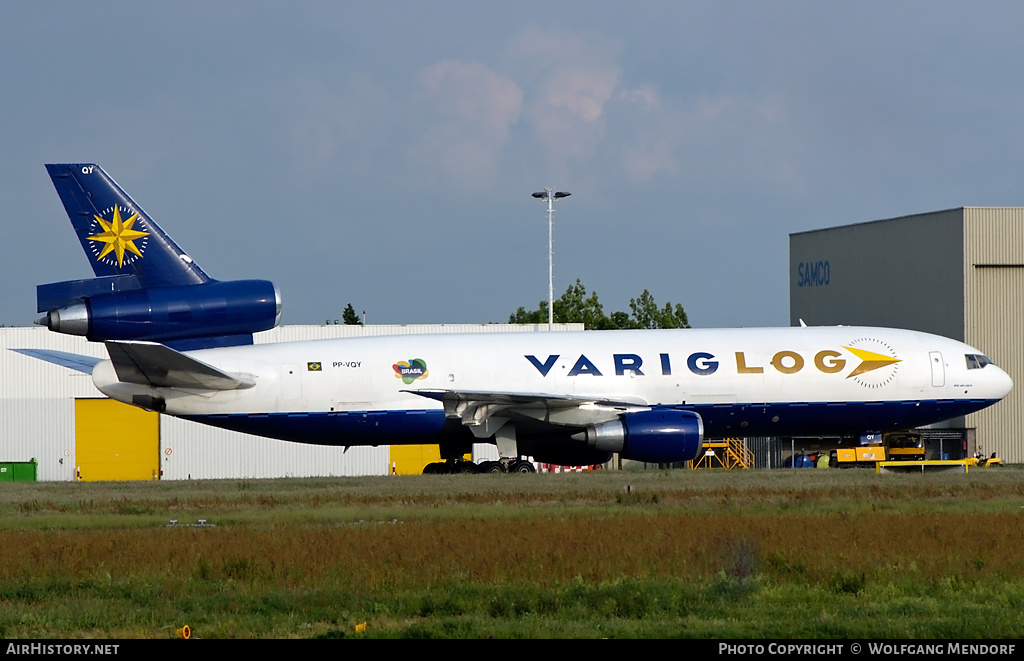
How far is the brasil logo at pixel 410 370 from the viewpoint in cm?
3406

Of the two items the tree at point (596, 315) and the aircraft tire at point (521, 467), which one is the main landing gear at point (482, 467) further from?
the tree at point (596, 315)

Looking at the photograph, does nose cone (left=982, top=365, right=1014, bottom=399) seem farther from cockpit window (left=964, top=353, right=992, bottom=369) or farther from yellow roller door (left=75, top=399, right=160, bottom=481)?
yellow roller door (left=75, top=399, right=160, bottom=481)

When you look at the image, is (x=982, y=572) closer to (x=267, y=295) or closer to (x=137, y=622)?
(x=137, y=622)

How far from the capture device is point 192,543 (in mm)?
18047

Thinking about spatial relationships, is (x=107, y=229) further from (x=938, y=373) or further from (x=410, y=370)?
(x=938, y=373)

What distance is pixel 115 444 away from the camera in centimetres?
5734

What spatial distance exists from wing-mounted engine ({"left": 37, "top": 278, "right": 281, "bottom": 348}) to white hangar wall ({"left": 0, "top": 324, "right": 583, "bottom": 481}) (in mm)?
22569

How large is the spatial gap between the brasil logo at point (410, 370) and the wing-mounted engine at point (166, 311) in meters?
3.54

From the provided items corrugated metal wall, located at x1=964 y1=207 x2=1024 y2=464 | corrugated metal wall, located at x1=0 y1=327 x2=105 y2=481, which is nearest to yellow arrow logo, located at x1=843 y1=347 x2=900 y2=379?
corrugated metal wall, located at x1=964 y1=207 x2=1024 y2=464

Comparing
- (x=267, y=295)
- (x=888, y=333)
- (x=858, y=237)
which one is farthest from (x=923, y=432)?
(x=267, y=295)

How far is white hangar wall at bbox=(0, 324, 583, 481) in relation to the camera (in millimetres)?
56844

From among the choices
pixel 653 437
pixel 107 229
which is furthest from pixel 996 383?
pixel 107 229

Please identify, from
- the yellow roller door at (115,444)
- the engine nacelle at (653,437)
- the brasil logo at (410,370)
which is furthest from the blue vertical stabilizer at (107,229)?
the yellow roller door at (115,444)
